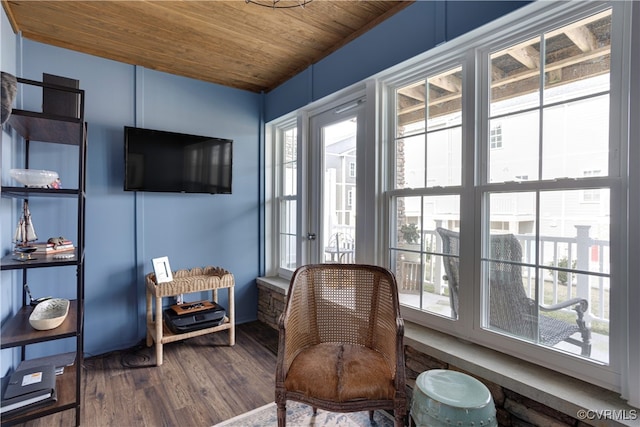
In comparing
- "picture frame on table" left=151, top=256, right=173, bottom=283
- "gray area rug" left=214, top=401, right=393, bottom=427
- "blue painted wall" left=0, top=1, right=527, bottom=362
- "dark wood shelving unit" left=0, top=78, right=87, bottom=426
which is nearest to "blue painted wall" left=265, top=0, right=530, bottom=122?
"blue painted wall" left=0, top=1, right=527, bottom=362

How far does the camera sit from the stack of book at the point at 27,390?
1.59 m

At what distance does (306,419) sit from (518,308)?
1.36 meters

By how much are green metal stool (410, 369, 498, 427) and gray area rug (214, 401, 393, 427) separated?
532mm

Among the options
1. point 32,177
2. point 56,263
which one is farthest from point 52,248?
point 32,177

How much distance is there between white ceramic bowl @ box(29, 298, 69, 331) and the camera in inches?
67.7

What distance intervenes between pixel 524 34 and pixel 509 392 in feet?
5.85

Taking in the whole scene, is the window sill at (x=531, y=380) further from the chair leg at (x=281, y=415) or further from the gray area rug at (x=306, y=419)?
the chair leg at (x=281, y=415)

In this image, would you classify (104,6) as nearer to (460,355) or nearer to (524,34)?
(524,34)

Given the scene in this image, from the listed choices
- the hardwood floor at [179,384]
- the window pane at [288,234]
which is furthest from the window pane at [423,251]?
the window pane at [288,234]

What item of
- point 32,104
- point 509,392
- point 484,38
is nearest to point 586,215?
point 509,392

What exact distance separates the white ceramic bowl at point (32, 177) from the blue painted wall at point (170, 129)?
1.24ft

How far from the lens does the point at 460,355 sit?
1614mm

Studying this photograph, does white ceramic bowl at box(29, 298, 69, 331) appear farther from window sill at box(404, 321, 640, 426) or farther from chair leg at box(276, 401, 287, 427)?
window sill at box(404, 321, 640, 426)

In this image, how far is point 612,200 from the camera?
130cm
